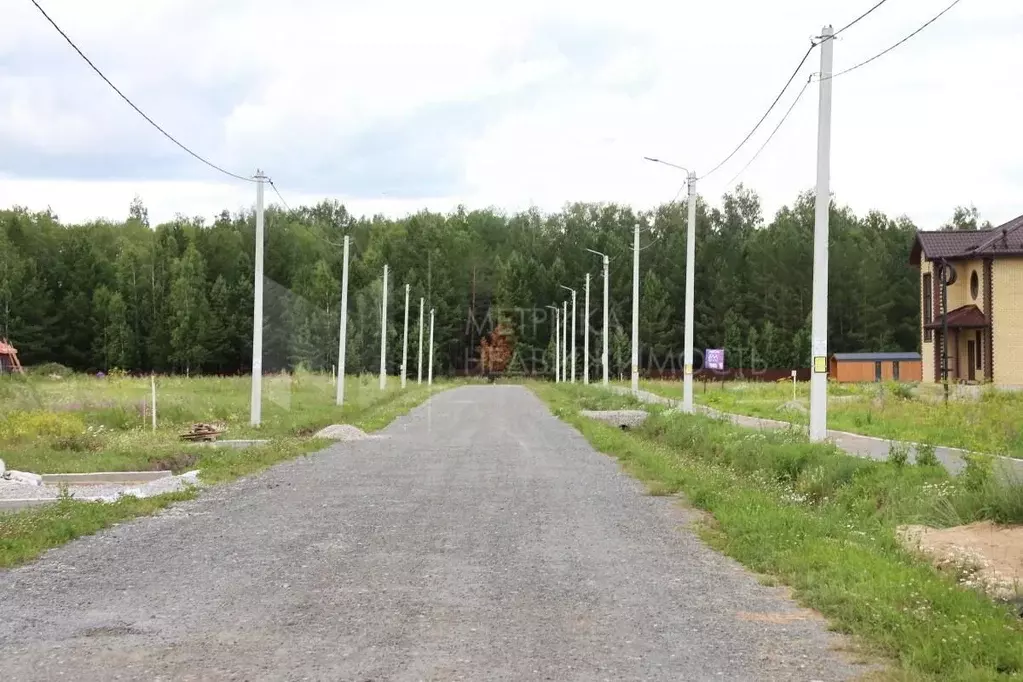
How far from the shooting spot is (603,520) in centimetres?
1280

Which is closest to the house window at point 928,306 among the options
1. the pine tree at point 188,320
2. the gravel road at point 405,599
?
the gravel road at point 405,599

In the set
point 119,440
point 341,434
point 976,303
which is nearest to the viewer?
point 119,440

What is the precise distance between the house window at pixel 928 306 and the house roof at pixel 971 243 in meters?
1.38

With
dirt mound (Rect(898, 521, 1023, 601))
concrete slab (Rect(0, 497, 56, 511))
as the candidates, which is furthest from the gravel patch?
dirt mound (Rect(898, 521, 1023, 601))

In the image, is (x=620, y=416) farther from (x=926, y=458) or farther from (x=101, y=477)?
(x=926, y=458)

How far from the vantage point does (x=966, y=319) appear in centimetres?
5156

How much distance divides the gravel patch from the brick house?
63.3 feet

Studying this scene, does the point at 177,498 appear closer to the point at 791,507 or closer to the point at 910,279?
the point at 791,507

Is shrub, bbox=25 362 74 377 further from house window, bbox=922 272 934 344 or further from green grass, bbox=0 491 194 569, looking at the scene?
green grass, bbox=0 491 194 569

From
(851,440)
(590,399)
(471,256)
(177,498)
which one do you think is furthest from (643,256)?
(177,498)

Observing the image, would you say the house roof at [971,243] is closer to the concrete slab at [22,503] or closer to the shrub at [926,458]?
the shrub at [926,458]

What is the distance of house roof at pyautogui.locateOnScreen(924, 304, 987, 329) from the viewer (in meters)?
51.2

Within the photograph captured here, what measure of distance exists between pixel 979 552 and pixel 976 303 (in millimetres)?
47448

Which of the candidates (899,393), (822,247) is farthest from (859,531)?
(899,393)
